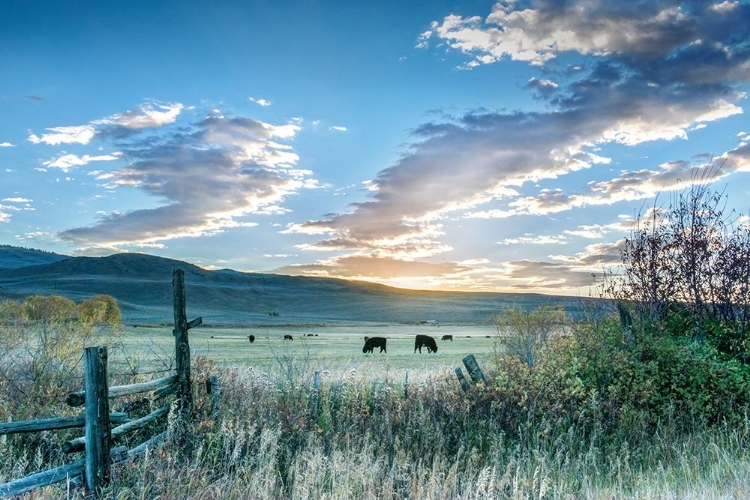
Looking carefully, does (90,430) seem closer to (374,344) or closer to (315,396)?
(315,396)

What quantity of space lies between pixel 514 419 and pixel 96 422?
729cm

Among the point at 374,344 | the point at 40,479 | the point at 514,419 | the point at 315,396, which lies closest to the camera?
the point at 40,479

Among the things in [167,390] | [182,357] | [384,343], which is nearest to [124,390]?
[167,390]

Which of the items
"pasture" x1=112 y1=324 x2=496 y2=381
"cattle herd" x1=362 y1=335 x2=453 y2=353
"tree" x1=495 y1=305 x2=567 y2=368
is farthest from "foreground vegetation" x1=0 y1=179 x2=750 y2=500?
"cattle herd" x1=362 y1=335 x2=453 y2=353

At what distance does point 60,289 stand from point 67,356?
18991 cm

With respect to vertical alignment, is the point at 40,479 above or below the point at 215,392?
below

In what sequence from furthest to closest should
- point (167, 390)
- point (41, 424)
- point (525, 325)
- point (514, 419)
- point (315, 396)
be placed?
point (525, 325) < point (315, 396) < point (514, 419) < point (167, 390) < point (41, 424)

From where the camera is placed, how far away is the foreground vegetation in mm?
8664

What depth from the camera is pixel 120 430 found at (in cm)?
926

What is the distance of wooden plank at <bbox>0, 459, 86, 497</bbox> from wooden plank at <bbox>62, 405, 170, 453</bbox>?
0.20 m

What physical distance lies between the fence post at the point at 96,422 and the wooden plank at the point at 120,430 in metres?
0.11

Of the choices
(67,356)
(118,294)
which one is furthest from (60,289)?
(67,356)

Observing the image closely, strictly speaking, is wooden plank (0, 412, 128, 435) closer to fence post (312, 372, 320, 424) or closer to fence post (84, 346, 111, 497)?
fence post (84, 346, 111, 497)

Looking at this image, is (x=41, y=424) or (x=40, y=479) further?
(x=41, y=424)
